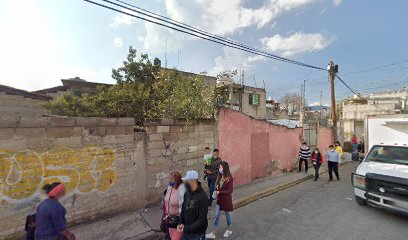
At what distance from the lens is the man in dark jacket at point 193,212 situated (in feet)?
10.3

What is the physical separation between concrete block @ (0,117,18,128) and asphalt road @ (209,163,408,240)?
4.69 m

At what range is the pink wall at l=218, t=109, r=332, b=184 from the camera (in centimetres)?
812

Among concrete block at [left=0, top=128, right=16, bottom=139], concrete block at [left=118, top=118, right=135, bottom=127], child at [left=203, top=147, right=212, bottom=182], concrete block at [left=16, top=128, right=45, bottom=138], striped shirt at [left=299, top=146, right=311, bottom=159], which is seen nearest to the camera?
concrete block at [left=0, top=128, right=16, bottom=139]

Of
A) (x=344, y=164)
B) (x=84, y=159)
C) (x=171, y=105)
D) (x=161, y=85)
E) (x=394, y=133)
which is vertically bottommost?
(x=344, y=164)

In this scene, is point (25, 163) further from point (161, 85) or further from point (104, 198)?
point (161, 85)

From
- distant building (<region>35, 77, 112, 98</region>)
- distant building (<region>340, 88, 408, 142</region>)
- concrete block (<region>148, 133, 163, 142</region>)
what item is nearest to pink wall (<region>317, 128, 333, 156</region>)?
distant building (<region>340, 88, 408, 142</region>)

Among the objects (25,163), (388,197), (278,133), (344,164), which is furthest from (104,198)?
(344,164)

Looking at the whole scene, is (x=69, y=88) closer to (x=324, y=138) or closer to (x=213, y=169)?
(x=213, y=169)

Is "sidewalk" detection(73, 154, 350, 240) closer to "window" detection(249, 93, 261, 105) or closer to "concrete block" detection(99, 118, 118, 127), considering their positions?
"concrete block" detection(99, 118, 118, 127)

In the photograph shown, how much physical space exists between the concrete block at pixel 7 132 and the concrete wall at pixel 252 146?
18.6ft

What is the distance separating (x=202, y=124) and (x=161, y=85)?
2.28 m

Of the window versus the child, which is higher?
the window

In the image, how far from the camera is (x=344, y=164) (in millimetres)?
14250

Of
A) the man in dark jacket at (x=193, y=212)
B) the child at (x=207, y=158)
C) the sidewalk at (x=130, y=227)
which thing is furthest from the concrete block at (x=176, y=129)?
the man in dark jacket at (x=193, y=212)
